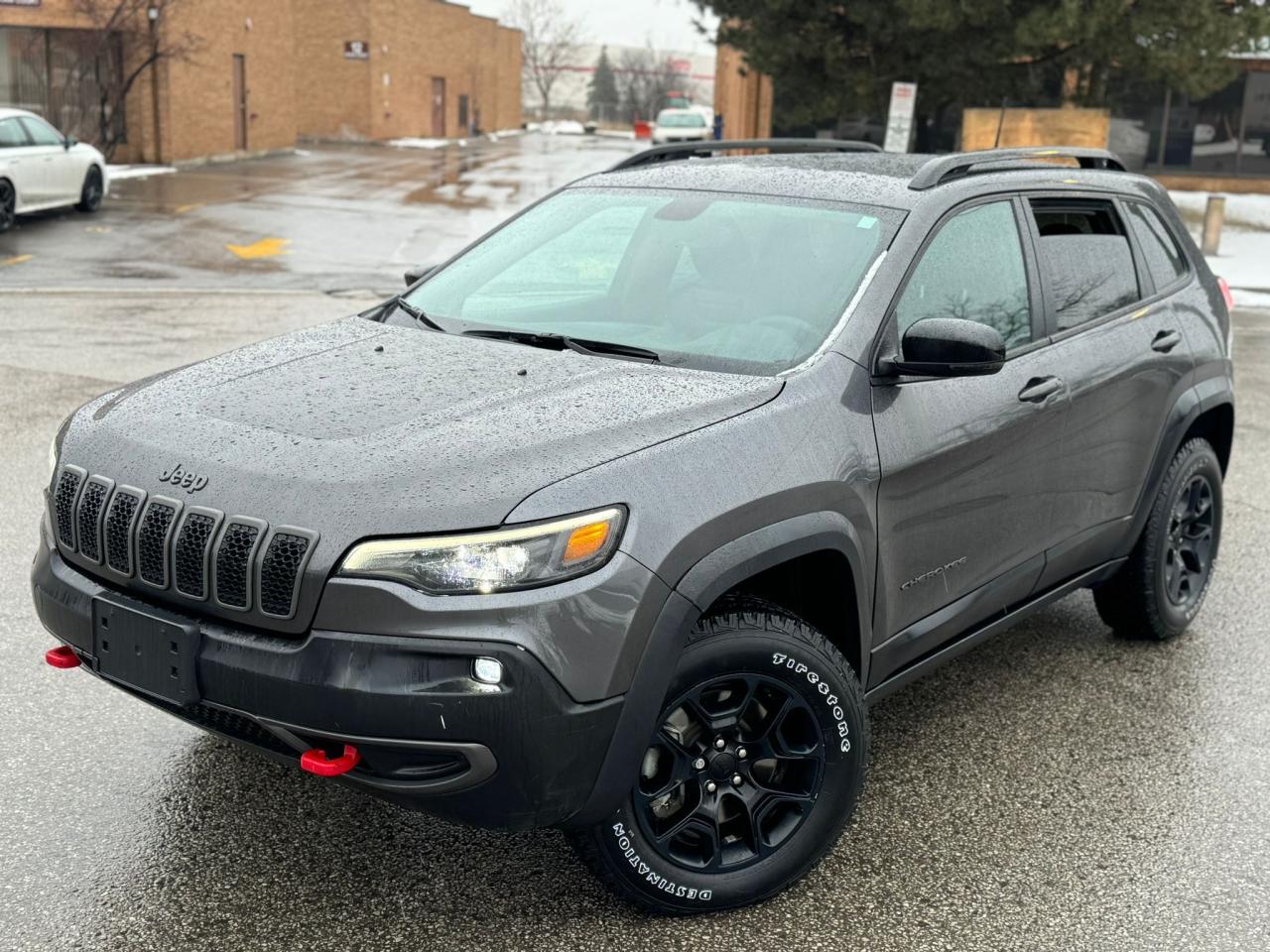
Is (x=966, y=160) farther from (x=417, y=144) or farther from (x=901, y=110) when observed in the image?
(x=417, y=144)

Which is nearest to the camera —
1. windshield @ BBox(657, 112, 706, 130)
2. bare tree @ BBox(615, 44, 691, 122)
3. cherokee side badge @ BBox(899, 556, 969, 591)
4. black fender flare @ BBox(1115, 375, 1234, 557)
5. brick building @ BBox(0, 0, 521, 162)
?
cherokee side badge @ BBox(899, 556, 969, 591)

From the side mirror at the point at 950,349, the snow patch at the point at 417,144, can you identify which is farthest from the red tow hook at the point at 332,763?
the snow patch at the point at 417,144

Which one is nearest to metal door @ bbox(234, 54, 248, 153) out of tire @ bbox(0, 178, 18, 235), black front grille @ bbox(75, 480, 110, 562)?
tire @ bbox(0, 178, 18, 235)

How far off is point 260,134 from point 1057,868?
40306mm

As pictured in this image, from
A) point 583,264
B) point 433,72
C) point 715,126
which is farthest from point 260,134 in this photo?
point 583,264

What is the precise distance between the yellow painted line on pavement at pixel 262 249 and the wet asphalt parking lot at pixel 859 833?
461 inches

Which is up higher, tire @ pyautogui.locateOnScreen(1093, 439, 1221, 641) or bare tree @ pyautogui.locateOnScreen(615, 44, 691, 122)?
bare tree @ pyautogui.locateOnScreen(615, 44, 691, 122)

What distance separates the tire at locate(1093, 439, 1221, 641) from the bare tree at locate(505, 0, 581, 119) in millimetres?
111276

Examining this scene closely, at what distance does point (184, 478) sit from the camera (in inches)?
117

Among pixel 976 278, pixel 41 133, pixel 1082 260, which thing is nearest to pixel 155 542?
pixel 976 278

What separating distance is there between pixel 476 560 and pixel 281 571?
41 cm

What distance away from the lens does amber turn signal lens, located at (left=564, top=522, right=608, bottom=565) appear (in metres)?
2.76

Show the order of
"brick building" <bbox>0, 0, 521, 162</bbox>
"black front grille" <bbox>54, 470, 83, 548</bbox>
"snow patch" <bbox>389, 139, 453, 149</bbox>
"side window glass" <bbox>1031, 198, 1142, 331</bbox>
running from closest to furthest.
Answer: "black front grille" <bbox>54, 470, 83, 548</bbox>
"side window glass" <bbox>1031, 198, 1142, 331</bbox>
"brick building" <bbox>0, 0, 521, 162</bbox>
"snow patch" <bbox>389, 139, 453, 149</bbox>

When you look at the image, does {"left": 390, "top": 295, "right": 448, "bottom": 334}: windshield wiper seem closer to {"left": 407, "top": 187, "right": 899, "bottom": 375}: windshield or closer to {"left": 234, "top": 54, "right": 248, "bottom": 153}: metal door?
{"left": 407, "top": 187, "right": 899, "bottom": 375}: windshield
